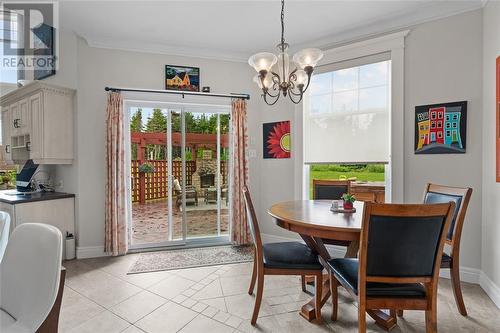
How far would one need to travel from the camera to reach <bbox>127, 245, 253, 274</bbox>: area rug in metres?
3.27

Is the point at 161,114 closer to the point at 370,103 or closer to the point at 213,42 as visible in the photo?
the point at 213,42

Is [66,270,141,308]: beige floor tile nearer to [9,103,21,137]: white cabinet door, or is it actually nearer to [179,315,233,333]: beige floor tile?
[179,315,233,333]: beige floor tile

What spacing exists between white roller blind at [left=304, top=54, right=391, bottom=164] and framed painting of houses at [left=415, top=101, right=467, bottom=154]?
33 centimetres

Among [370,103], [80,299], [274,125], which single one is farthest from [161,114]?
[370,103]

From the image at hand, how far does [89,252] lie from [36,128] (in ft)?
5.64

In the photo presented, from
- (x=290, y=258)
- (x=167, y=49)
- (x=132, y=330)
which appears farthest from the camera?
(x=167, y=49)

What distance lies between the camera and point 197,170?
4188 millimetres

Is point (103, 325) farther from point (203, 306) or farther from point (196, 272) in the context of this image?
point (196, 272)

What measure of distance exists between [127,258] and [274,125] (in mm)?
2717

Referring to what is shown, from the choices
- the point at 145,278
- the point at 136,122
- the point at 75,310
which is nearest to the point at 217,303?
the point at 145,278

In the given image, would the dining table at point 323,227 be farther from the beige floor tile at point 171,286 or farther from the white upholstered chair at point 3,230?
the white upholstered chair at point 3,230

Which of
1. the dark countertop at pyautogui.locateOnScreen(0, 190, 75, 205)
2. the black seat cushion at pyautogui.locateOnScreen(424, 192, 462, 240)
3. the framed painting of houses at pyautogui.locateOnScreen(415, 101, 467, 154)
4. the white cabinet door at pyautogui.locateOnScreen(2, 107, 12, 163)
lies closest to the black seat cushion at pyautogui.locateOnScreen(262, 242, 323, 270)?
the black seat cushion at pyautogui.locateOnScreen(424, 192, 462, 240)

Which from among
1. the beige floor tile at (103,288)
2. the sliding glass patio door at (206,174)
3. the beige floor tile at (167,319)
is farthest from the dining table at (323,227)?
the sliding glass patio door at (206,174)

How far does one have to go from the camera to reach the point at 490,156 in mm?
2574
